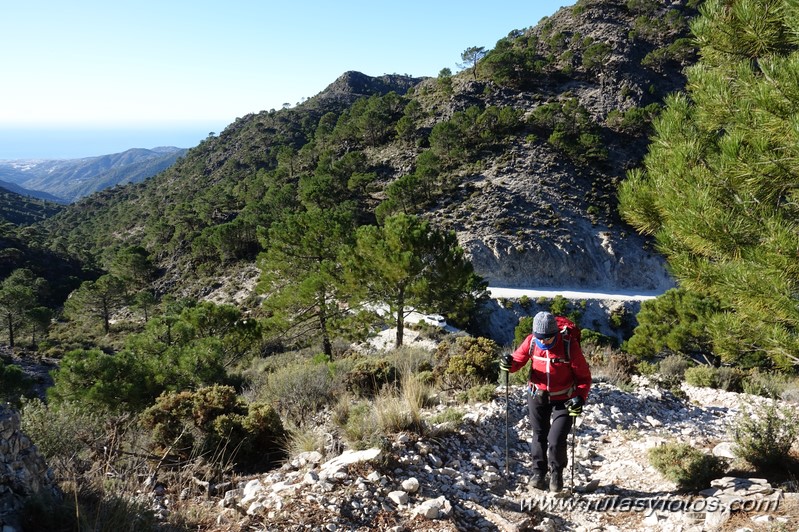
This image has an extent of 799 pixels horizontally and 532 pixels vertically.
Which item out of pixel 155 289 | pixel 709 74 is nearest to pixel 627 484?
pixel 709 74

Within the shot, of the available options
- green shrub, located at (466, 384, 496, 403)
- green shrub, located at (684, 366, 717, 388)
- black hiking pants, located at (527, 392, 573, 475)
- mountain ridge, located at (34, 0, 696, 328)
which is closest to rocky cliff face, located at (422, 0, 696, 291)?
mountain ridge, located at (34, 0, 696, 328)

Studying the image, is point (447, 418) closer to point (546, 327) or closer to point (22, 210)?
point (546, 327)

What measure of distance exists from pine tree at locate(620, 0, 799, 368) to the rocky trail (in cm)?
160

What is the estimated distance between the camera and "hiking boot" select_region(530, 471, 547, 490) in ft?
13.3

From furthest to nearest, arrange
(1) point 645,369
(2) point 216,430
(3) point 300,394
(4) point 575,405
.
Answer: (1) point 645,369 < (3) point 300,394 < (2) point 216,430 < (4) point 575,405

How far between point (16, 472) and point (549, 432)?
4.24 metres

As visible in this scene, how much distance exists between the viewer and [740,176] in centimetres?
416

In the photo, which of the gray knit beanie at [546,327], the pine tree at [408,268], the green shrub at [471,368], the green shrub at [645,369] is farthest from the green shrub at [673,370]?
the pine tree at [408,268]

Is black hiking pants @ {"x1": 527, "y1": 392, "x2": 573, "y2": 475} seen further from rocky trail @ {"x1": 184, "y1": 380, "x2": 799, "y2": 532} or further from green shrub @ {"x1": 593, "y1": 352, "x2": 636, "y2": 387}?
green shrub @ {"x1": 593, "y1": 352, "x2": 636, "y2": 387}

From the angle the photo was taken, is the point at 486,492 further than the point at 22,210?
No

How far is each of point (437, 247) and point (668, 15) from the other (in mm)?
69139

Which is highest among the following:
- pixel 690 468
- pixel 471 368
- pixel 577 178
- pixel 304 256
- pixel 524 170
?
pixel 524 170

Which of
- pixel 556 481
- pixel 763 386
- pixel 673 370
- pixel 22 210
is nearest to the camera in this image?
pixel 556 481

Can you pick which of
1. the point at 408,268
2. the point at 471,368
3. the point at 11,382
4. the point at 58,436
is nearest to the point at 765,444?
the point at 471,368
